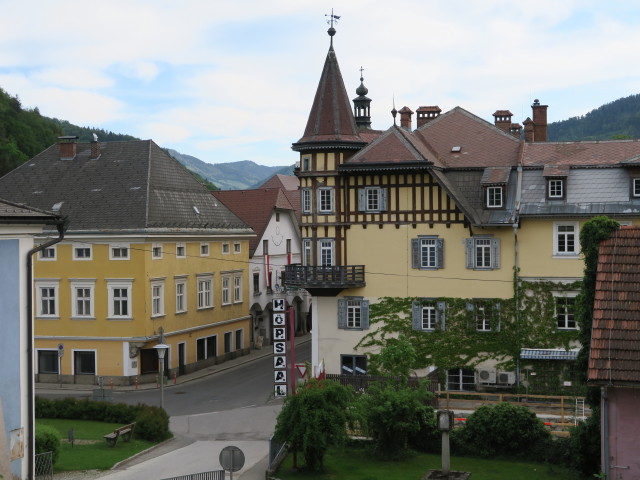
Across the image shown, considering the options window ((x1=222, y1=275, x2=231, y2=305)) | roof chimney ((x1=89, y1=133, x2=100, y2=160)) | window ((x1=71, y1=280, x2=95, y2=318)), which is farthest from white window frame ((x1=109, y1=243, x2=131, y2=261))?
window ((x1=222, y1=275, x2=231, y2=305))

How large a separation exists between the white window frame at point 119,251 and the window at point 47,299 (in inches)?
139

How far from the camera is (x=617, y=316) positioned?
1919cm

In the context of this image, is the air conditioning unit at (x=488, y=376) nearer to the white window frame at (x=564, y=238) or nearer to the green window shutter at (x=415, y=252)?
the green window shutter at (x=415, y=252)

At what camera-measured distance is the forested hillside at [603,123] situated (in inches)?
6900

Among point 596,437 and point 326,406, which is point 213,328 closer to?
point 326,406

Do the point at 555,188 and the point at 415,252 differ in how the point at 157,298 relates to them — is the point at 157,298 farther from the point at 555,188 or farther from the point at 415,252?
the point at 555,188

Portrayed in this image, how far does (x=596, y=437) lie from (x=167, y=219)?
2897cm

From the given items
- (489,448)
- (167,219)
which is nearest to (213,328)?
(167,219)

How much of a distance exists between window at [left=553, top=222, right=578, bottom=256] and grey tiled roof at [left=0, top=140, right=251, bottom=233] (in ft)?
65.9

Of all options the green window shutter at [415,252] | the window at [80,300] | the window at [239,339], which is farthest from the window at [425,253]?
the window at [239,339]

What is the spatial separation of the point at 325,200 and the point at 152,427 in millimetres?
13922

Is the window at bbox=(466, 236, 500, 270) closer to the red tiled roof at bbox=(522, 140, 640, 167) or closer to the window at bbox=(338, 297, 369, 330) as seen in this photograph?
the red tiled roof at bbox=(522, 140, 640, 167)

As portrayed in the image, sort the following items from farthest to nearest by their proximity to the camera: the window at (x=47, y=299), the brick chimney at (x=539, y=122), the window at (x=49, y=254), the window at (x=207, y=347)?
the window at (x=207, y=347) → the window at (x=47, y=299) → the window at (x=49, y=254) → the brick chimney at (x=539, y=122)

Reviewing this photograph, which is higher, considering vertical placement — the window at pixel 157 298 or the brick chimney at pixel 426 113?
the brick chimney at pixel 426 113
